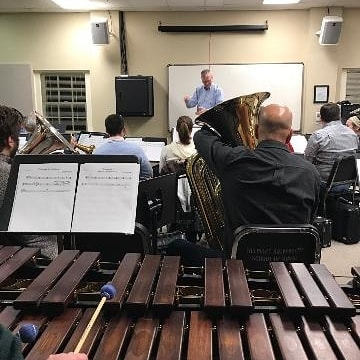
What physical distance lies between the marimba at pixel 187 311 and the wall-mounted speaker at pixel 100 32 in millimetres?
6191

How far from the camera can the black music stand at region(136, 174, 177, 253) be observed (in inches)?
99.0

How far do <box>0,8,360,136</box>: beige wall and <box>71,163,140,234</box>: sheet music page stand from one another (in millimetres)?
5819

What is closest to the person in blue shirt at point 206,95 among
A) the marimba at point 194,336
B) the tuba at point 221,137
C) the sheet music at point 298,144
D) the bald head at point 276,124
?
the sheet music at point 298,144

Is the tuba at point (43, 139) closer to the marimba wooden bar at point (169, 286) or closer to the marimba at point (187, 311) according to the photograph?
the marimba wooden bar at point (169, 286)

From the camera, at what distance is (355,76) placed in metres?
7.69

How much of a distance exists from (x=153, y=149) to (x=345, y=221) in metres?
2.43

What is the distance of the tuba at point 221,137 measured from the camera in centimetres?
238

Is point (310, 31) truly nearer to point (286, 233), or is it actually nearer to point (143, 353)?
point (286, 233)

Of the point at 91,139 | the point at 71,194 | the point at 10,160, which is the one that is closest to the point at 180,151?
the point at 91,139

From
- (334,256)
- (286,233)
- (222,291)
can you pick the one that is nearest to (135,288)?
(222,291)

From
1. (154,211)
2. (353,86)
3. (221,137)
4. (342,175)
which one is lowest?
(342,175)

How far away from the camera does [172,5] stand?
6969mm

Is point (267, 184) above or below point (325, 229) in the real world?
above

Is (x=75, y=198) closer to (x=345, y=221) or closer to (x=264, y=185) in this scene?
(x=264, y=185)
